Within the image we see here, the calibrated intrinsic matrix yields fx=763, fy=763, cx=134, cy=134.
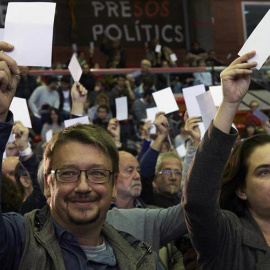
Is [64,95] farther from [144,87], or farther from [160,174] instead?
[160,174]

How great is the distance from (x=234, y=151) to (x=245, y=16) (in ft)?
63.7

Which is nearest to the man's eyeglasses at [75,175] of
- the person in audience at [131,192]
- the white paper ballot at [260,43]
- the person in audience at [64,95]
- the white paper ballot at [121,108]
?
the white paper ballot at [260,43]

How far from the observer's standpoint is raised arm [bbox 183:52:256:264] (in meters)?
2.44

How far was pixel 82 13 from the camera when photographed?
65.7 feet

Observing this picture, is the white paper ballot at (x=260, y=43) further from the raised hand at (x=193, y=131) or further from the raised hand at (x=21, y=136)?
the raised hand at (x=21, y=136)

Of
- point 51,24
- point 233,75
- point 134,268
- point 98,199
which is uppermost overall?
point 51,24

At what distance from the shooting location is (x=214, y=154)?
2459 mm

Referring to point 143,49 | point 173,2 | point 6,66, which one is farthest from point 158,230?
point 173,2

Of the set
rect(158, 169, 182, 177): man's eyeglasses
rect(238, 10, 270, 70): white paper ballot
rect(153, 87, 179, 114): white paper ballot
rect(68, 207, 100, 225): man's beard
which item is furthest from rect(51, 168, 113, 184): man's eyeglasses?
rect(153, 87, 179, 114): white paper ballot

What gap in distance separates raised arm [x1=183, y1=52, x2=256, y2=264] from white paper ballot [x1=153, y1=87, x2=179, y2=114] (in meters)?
3.05

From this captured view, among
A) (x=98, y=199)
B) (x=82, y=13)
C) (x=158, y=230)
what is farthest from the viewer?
(x=82, y=13)

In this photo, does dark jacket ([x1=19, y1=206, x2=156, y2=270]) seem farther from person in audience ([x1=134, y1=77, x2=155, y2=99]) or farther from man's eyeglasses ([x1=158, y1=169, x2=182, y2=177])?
person in audience ([x1=134, y1=77, x2=155, y2=99])

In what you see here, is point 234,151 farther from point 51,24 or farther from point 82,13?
point 82,13

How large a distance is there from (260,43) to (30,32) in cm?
73
